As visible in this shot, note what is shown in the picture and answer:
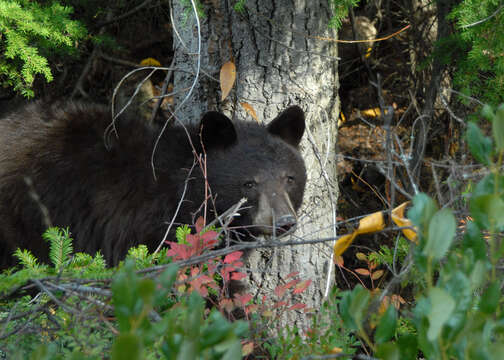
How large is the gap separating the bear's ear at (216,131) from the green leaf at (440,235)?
2.25 metres

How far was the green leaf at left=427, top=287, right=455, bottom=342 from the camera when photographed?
3.61ft

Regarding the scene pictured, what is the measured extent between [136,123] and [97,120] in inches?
12.0

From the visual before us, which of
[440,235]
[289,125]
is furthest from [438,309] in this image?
[289,125]

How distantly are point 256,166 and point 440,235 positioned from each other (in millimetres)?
2312

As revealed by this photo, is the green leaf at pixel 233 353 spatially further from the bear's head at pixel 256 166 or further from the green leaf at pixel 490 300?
the bear's head at pixel 256 166

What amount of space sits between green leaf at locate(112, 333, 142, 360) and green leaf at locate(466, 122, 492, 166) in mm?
1017

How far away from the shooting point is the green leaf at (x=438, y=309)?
1.10m

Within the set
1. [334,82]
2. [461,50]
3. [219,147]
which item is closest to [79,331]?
[219,147]

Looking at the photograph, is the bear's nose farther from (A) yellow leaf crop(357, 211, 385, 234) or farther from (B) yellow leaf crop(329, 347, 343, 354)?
(A) yellow leaf crop(357, 211, 385, 234)

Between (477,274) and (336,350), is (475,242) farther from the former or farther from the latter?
(336,350)

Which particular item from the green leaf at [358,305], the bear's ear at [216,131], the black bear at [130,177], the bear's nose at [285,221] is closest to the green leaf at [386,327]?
the green leaf at [358,305]

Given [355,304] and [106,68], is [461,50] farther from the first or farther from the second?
[106,68]

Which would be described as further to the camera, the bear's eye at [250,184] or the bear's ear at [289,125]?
the bear's ear at [289,125]

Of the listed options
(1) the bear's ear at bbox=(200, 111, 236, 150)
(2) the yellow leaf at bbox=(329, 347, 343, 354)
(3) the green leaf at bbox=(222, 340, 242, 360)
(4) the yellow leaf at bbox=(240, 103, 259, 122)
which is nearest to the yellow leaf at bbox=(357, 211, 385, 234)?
(2) the yellow leaf at bbox=(329, 347, 343, 354)
